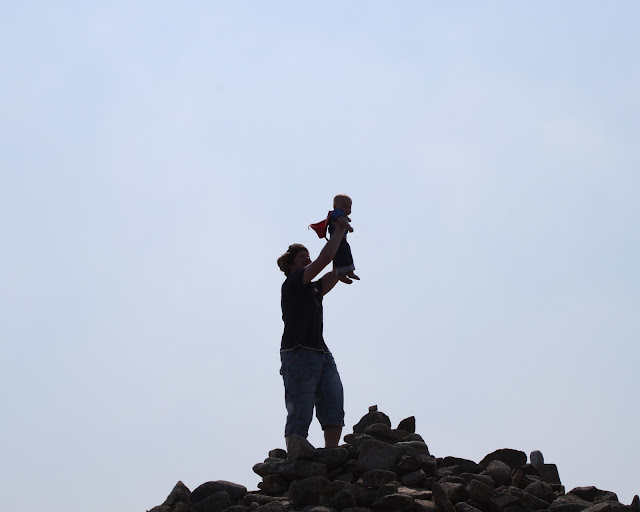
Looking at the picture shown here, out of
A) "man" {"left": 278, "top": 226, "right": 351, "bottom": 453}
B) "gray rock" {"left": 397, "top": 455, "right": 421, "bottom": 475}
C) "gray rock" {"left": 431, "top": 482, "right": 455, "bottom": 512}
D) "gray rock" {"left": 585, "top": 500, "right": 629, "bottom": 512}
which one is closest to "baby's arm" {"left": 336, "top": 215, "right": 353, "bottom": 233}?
"man" {"left": 278, "top": 226, "right": 351, "bottom": 453}

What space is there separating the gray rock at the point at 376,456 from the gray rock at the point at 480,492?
101 centimetres

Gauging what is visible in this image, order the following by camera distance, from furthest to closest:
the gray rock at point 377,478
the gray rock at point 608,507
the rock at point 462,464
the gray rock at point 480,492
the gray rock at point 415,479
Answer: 1. the rock at point 462,464
2. the gray rock at point 415,479
3. the gray rock at point 377,478
4. the gray rock at point 480,492
5. the gray rock at point 608,507

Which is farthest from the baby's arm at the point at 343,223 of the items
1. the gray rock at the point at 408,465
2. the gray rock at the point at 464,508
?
the gray rock at the point at 464,508

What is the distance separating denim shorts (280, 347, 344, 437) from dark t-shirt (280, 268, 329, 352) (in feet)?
0.34

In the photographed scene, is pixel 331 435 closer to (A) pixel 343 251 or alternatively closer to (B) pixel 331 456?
(B) pixel 331 456

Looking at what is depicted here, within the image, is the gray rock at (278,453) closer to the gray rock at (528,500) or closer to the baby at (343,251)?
the baby at (343,251)

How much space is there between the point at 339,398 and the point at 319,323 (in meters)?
0.95

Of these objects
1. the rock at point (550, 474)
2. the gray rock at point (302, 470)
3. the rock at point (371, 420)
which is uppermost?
the rock at point (371, 420)

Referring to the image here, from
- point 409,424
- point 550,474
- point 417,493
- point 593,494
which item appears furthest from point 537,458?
point 417,493

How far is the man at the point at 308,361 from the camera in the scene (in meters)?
11.8

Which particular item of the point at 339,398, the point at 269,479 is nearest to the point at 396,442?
the point at 339,398

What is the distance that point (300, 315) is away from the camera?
11945 mm

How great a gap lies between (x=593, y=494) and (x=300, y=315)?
13.3 feet

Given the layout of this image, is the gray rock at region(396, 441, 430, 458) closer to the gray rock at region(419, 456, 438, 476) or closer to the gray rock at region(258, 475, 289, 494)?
the gray rock at region(419, 456, 438, 476)
